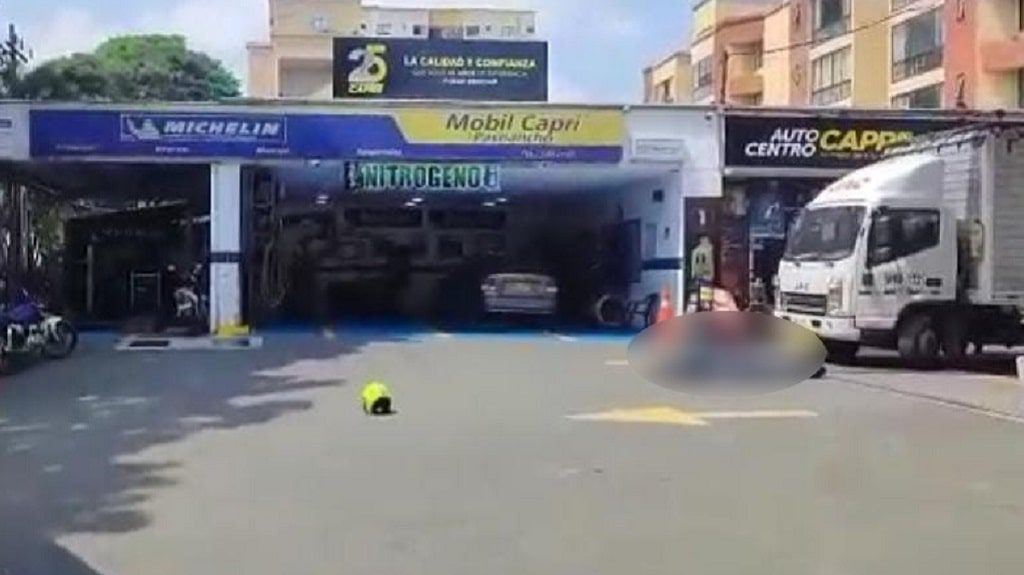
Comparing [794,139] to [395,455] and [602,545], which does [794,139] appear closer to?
[395,455]

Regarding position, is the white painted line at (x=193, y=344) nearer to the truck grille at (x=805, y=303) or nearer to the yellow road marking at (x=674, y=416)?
the truck grille at (x=805, y=303)

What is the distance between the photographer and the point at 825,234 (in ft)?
77.7

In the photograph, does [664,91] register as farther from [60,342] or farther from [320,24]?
[60,342]

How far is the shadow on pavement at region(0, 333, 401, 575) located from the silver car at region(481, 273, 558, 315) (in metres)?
6.35

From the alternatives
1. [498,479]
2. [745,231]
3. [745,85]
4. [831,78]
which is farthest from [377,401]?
[745,85]

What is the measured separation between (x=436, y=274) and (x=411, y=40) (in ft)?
19.2

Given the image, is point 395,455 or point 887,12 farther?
point 887,12

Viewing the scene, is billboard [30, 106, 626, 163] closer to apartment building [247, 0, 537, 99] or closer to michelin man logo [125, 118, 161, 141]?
michelin man logo [125, 118, 161, 141]

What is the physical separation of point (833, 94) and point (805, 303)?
3660 cm

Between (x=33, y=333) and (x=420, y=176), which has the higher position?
(x=420, y=176)

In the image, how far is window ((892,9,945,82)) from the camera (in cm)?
5028

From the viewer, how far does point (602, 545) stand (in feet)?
29.0

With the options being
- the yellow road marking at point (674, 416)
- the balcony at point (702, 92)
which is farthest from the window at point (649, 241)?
the balcony at point (702, 92)

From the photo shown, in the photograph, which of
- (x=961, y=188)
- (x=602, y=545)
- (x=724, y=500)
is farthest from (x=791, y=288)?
(x=602, y=545)
